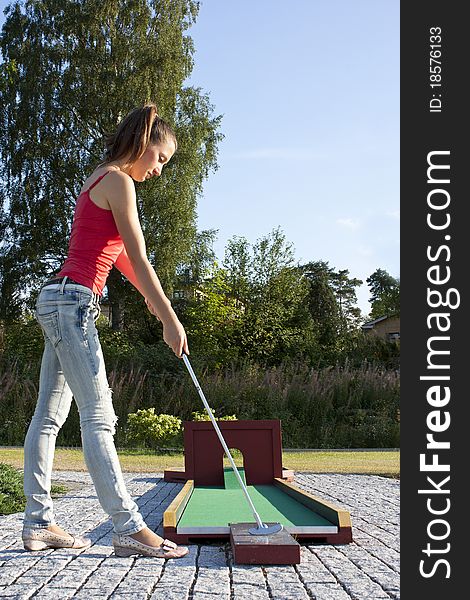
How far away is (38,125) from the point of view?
66.0 ft

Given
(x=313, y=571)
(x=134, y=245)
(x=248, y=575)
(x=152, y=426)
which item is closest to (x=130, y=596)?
(x=248, y=575)

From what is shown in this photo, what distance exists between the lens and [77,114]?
66.5 feet

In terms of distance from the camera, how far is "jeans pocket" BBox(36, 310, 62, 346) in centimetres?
305

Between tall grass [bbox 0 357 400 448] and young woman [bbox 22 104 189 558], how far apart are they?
834cm

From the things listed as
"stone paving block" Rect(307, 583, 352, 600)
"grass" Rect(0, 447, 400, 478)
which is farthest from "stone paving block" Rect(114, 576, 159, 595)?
"grass" Rect(0, 447, 400, 478)

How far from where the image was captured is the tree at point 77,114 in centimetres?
1981

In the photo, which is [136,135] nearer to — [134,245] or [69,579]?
[134,245]

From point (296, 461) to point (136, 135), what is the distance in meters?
6.95

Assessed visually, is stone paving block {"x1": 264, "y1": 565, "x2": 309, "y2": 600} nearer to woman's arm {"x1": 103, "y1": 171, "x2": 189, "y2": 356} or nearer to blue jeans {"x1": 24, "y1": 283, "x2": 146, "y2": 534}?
blue jeans {"x1": 24, "y1": 283, "x2": 146, "y2": 534}

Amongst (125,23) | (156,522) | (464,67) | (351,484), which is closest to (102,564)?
(156,522)

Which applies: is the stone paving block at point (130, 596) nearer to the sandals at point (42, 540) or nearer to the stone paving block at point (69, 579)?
the stone paving block at point (69, 579)

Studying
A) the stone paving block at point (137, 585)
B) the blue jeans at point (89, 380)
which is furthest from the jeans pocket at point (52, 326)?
the stone paving block at point (137, 585)

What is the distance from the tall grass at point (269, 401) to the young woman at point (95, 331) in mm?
8344

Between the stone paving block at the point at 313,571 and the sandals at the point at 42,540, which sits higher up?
the sandals at the point at 42,540
